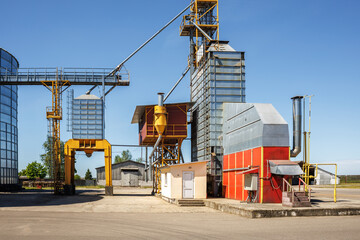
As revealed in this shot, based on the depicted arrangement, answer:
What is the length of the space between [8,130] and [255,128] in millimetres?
36926

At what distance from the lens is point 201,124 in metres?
35.1

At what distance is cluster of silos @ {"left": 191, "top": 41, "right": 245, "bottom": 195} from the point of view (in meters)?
32.0

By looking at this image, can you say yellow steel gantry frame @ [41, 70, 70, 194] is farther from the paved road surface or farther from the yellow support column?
the paved road surface

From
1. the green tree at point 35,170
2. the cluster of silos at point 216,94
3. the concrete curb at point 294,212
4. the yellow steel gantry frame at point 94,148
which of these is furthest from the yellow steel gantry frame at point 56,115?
the green tree at point 35,170

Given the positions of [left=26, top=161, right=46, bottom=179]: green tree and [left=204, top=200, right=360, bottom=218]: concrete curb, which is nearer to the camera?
[left=204, top=200, right=360, bottom=218]: concrete curb

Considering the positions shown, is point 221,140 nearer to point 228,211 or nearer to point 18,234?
point 228,211

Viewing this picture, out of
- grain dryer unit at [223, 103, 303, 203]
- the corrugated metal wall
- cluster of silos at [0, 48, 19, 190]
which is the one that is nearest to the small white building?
grain dryer unit at [223, 103, 303, 203]

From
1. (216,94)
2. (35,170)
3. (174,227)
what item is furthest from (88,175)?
(174,227)

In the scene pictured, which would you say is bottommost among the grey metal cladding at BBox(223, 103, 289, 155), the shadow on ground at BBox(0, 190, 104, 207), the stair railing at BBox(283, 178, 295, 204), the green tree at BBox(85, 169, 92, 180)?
the green tree at BBox(85, 169, 92, 180)

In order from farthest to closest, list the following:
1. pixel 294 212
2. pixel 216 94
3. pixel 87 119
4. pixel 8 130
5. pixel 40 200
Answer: pixel 8 130 < pixel 87 119 < pixel 216 94 < pixel 40 200 < pixel 294 212

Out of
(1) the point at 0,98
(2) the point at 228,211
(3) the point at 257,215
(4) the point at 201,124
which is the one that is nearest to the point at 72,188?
(4) the point at 201,124

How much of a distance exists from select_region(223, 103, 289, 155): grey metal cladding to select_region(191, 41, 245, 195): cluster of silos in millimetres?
2166

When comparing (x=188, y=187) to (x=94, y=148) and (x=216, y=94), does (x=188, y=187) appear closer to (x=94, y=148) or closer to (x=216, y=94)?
(x=216, y=94)

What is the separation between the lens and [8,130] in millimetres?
50844
